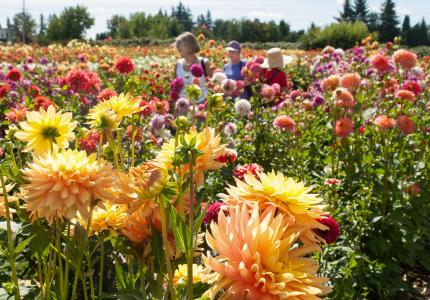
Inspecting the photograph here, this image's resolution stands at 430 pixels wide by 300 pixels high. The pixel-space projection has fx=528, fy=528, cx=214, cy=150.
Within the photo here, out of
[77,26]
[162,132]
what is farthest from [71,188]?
[77,26]

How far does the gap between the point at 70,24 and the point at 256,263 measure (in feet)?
189

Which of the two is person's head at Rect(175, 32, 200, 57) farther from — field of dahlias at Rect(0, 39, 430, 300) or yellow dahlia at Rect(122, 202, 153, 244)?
yellow dahlia at Rect(122, 202, 153, 244)

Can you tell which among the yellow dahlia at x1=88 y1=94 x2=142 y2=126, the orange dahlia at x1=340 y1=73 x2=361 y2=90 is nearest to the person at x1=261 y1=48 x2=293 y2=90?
the orange dahlia at x1=340 y1=73 x2=361 y2=90

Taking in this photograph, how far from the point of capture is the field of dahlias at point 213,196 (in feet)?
2.76

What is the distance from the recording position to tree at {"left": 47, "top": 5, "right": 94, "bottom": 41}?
171ft

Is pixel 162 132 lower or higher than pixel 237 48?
lower

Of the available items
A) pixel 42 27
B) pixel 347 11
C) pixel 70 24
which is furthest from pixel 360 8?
pixel 42 27

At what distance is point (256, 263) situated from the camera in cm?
76

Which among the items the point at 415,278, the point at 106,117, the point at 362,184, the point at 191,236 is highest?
the point at 106,117

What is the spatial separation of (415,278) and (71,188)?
3.58 meters

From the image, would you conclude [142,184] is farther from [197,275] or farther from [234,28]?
[234,28]

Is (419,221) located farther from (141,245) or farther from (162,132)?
(141,245)

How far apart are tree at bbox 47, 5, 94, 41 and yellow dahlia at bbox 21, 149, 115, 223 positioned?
51.6m

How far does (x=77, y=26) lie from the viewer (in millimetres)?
55281
